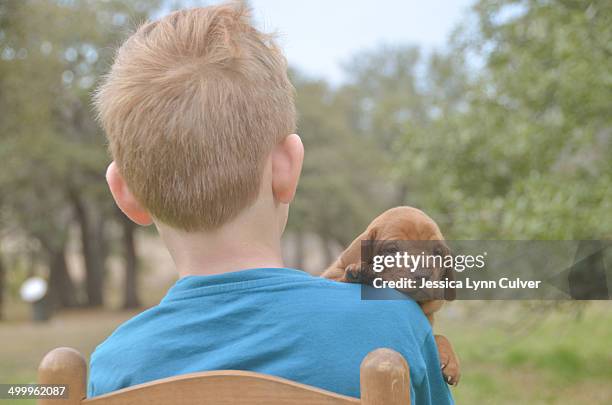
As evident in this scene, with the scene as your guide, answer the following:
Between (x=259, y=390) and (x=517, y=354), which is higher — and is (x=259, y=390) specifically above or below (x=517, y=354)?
above

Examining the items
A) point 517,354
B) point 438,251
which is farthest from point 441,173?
point 438,251

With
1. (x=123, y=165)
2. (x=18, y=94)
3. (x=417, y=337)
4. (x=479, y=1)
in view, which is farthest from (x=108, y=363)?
(x=18, y=94)

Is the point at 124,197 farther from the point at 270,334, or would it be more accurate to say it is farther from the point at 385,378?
the point at 385,378

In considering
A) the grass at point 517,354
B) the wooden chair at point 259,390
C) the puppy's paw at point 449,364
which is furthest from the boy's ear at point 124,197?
the grass at point 517,354

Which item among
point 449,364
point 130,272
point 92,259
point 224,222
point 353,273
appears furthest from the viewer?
point 92,259

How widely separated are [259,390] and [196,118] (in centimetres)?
53

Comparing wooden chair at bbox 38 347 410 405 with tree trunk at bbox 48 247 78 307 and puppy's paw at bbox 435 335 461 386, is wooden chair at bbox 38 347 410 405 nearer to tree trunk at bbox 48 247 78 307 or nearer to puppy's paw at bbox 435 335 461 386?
puppy's paw at bbox 435 335 461 386

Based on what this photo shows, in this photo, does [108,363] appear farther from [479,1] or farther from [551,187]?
[479,1]

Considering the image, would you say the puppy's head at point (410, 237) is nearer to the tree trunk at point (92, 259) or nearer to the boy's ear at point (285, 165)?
the boy's ear at point (285, 165)

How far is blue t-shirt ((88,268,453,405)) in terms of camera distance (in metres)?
1.45

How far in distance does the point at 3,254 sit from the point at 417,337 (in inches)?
1222

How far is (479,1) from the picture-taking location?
938 cm

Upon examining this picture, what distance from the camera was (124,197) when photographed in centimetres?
172

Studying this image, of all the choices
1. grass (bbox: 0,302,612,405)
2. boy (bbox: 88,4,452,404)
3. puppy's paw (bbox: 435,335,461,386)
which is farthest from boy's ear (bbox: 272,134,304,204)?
grass (bbox: 0,302,612,405)
